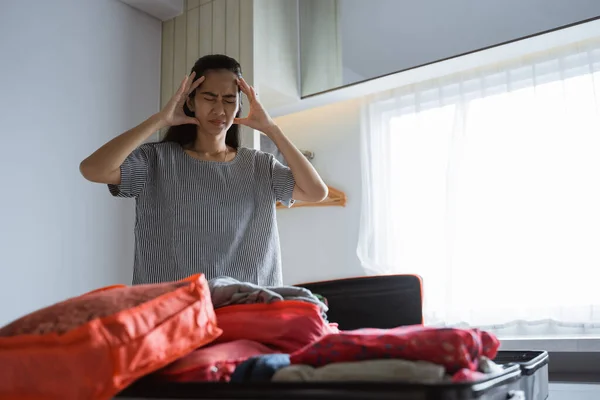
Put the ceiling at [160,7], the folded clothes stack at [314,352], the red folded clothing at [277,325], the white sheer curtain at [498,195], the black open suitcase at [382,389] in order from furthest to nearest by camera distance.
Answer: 1. the ceiling at [160,7]
2. the white sheer curtain at [498,195]
3. the red folded clothing at [277,325]
4. the folded clothes stack at [314,352]
5. the black open suitcase at [382,389]

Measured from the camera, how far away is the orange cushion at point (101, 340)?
0.72m

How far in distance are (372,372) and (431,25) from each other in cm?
198

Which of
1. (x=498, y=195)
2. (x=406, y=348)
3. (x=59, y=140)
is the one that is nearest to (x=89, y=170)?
(x=406, y=348)

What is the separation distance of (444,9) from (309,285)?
136 centimetres

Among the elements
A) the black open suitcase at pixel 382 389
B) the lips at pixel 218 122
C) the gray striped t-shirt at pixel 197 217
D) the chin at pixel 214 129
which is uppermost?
the lips at pixel 218 122

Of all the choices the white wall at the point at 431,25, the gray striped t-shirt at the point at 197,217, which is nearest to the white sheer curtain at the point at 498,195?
the white wall at the point at 431,25

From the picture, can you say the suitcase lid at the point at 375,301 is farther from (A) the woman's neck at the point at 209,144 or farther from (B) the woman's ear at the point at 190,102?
(B) the woman's ear at the point at 190,102

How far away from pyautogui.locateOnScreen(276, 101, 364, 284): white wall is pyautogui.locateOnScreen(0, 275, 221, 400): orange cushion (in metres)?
2.04

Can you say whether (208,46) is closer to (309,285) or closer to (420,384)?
(309,285)

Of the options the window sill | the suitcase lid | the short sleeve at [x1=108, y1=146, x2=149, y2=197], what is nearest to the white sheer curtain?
the window sill

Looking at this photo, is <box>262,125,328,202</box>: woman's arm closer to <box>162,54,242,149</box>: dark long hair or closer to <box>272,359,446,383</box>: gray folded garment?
<box>162,54,242,149</box>: dark long hair

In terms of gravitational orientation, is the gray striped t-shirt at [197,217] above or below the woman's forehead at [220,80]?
below

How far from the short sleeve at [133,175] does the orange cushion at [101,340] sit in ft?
1.90

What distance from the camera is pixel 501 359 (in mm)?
1143
